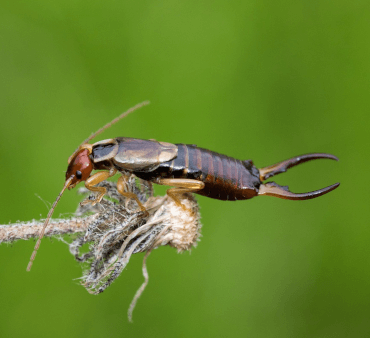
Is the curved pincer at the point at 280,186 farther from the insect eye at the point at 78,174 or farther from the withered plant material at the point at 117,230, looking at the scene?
the insect eye at the point at 78,174

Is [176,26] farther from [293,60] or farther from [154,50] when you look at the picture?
[293,60]

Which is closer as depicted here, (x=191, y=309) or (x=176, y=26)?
(x=191, y=309)

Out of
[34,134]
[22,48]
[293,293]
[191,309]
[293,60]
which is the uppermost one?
[293,60]

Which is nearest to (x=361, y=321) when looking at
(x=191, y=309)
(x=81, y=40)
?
(x=191, y=309)

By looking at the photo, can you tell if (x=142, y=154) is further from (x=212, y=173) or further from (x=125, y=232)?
(x=125, y=232)

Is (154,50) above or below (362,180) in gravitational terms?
above
